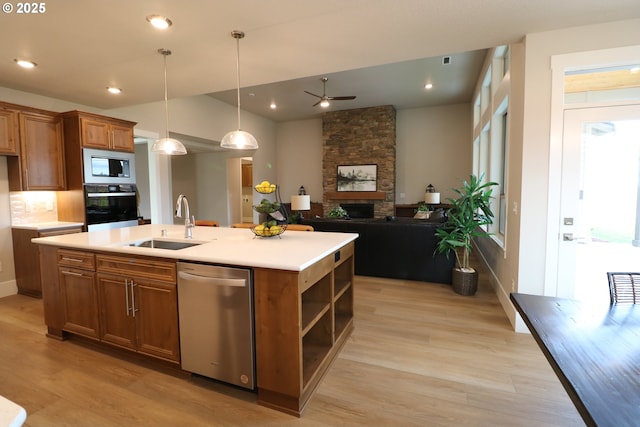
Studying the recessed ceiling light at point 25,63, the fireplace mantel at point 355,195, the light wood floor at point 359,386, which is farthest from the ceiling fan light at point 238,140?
the fireplace mantel at point 355,195

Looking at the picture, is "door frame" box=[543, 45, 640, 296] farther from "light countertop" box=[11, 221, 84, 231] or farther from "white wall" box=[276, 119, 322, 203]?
"white wall" box=[276, 119, 322, 203]

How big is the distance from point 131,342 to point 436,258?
3683 millimetres

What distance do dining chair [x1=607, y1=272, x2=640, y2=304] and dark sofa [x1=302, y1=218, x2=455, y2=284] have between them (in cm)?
272

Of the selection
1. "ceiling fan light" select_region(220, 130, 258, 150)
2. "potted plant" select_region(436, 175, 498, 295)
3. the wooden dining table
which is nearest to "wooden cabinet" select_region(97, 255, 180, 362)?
"ceiling fan light" select_region(220, 130, 258, 150)

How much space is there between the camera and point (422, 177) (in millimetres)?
8594

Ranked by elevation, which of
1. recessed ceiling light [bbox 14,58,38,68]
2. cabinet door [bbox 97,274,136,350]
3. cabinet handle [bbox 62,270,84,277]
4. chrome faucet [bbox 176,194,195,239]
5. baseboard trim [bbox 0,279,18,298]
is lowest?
baseboard trim [bbox 0,279,18,298]

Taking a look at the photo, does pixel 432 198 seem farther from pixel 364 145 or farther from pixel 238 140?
pixel 238 140

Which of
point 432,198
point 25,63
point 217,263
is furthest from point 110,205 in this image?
point 432,198

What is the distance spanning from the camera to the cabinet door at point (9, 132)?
366cm

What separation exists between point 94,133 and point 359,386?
15.3 ft

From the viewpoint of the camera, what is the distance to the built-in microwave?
4199 millimetres

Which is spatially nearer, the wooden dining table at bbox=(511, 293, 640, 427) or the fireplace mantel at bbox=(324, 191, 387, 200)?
the wooden dining table at bbox=(511, 293, 640, 427)

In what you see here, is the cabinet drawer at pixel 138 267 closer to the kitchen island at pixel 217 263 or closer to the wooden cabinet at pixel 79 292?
the kitchen island at pixel 217 263

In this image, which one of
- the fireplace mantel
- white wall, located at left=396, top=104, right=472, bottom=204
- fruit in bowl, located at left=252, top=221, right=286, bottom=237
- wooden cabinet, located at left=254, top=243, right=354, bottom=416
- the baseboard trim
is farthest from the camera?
the fireplace mantel
